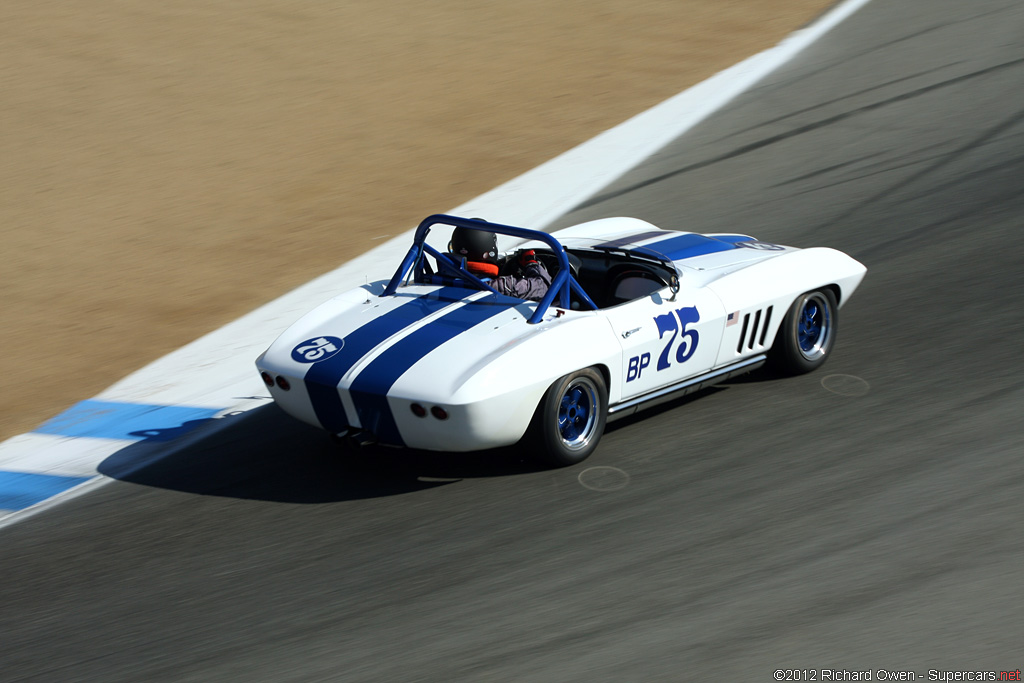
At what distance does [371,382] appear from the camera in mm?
5520

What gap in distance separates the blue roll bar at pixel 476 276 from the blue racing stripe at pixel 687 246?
2.86 ft

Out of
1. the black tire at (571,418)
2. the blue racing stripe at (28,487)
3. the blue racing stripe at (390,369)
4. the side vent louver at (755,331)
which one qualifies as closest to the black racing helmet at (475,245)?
the blue racing stripe at (390,369)

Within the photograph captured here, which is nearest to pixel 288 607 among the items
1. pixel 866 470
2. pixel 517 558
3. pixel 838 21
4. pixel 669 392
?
pixel 517 558

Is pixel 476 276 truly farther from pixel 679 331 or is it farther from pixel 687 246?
pixel 687 246

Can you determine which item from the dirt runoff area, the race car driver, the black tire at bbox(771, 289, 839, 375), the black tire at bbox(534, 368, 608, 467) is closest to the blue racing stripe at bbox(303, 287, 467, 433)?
the race car driver

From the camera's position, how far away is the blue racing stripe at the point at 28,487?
19.9 ft

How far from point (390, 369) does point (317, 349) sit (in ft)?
1.87

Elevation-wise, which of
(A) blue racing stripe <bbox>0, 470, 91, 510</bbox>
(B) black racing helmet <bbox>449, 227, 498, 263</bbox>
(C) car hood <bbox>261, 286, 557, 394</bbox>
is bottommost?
(A) blue racing stripe <bbox>0, 470, 91, 510</bbox>

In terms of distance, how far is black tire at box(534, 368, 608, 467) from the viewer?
562 centimetres

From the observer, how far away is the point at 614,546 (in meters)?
5.13

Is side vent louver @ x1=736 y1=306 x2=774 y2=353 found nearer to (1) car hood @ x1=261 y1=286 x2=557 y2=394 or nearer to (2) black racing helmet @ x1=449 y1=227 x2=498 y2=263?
(1) car hood @ x1=261 y1=286 x2=557 y2=394

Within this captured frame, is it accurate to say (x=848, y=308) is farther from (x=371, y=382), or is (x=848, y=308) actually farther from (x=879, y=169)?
(x=371, y=382)

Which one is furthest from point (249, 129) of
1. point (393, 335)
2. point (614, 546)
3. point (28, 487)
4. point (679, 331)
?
point (614, 546)

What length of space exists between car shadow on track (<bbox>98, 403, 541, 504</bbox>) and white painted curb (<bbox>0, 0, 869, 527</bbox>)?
10 centimetres
